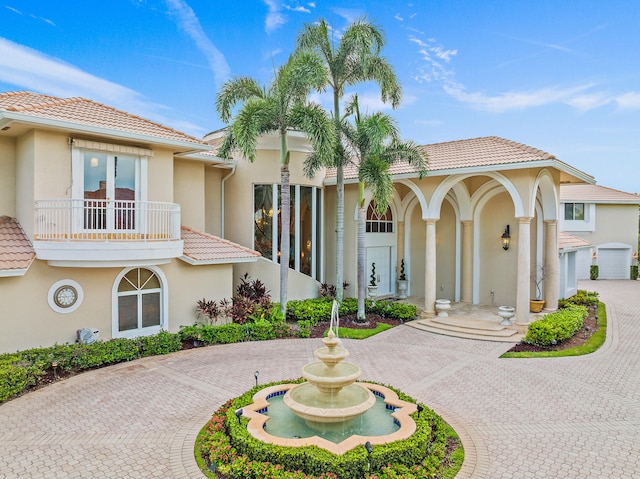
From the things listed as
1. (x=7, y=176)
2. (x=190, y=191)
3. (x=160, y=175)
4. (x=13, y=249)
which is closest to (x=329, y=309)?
(x=190, y=191)

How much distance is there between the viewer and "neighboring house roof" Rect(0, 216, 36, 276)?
9.93 metres

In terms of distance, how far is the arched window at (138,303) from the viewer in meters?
12.2

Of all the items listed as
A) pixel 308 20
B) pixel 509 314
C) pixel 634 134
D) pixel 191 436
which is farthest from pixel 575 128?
pixel 191 436

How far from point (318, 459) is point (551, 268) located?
1467 cm

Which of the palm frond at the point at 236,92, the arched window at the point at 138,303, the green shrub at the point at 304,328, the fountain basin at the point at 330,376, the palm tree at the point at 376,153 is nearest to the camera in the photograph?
the fountain basin at the point at 330,376

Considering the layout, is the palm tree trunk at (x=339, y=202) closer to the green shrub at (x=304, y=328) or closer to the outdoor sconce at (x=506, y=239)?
the green shrub at (x=304, y=328)

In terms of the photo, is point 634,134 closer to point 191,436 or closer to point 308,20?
point 308,20

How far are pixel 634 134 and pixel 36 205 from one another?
3530cm

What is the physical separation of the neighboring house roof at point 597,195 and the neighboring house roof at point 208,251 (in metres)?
27.6

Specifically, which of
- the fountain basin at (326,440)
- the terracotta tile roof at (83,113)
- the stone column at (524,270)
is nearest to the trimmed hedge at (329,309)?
the stone column at (524,270)

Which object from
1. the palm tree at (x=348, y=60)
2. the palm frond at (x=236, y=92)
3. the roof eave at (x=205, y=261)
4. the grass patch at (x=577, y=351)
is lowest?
the grass patch at (x=577, y=351)

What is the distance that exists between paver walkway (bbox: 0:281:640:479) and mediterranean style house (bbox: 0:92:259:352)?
225 cm

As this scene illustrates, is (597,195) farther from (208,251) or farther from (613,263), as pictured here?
(208,251)

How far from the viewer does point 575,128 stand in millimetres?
23203
